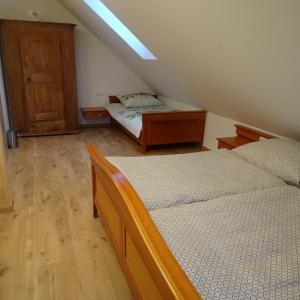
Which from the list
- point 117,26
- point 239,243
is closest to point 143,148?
point 117,26

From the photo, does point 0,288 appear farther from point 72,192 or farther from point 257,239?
point 257,239

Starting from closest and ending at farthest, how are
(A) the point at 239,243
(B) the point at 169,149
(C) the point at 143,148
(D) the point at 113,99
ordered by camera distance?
(A) the point at 239,243
(C) the point at 143,148
(B) the point at 169,149
(D) the point at 113,99

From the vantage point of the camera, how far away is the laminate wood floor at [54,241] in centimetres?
159

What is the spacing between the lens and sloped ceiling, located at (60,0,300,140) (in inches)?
59.5

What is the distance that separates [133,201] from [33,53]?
3.90 meters

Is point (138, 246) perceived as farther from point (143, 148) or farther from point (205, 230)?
point (143, 148)

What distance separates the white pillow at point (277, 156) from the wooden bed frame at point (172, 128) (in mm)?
1594

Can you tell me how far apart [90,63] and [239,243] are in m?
4.68

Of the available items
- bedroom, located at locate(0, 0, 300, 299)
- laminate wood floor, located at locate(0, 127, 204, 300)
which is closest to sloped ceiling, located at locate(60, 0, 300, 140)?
bedroom, located at locate(0, 0, 300, 299)

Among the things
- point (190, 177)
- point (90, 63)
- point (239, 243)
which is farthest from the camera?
point (90, 63)

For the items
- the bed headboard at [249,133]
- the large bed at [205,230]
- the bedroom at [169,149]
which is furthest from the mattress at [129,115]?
the large bed at [205,230]

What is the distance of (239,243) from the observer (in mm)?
1187

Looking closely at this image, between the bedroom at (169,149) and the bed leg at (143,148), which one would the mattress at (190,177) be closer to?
the bedroom at (169,149)

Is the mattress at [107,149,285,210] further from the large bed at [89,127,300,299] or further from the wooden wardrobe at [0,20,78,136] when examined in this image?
the wooden wardrobe at [0,20,78,136]
